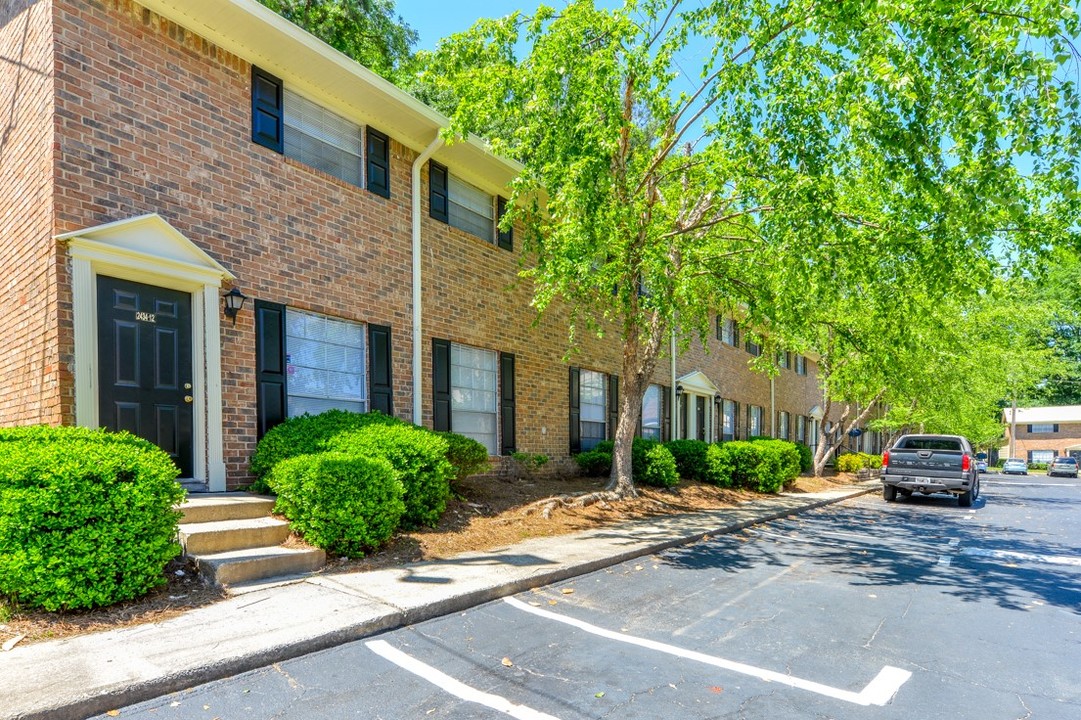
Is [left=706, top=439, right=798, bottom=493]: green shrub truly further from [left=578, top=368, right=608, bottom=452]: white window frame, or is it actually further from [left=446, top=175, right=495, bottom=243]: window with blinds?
[left=446, top=175, right=495, bottom=243]: window with blinds

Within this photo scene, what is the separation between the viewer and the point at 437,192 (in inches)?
420

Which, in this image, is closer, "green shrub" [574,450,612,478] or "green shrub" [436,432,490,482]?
"green shrub" [436,432,490,482]

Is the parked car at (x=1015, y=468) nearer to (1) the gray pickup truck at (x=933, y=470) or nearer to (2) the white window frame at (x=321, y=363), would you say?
(1) the gray pickup truck at (x=933, y=470)

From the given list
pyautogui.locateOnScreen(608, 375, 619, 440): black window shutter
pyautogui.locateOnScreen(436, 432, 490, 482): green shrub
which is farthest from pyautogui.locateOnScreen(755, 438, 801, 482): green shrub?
pyautogui.locateOnScreen(436, 432, 490, 482): green shrub

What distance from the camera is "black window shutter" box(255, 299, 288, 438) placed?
787 centimetres

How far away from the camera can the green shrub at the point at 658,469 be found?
41.7 ft

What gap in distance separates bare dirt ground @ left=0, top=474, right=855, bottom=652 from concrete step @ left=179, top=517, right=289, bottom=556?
175 mm

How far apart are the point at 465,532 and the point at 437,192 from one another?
224 inches

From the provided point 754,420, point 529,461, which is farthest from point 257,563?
point 754,420

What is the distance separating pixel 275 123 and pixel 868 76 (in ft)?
23.0

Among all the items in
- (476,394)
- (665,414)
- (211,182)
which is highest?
(211,182)

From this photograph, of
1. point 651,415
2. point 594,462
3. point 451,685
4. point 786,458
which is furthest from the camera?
point 651,415

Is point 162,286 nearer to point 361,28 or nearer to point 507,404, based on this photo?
point 507,404

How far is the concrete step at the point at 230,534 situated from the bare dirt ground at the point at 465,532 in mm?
175
